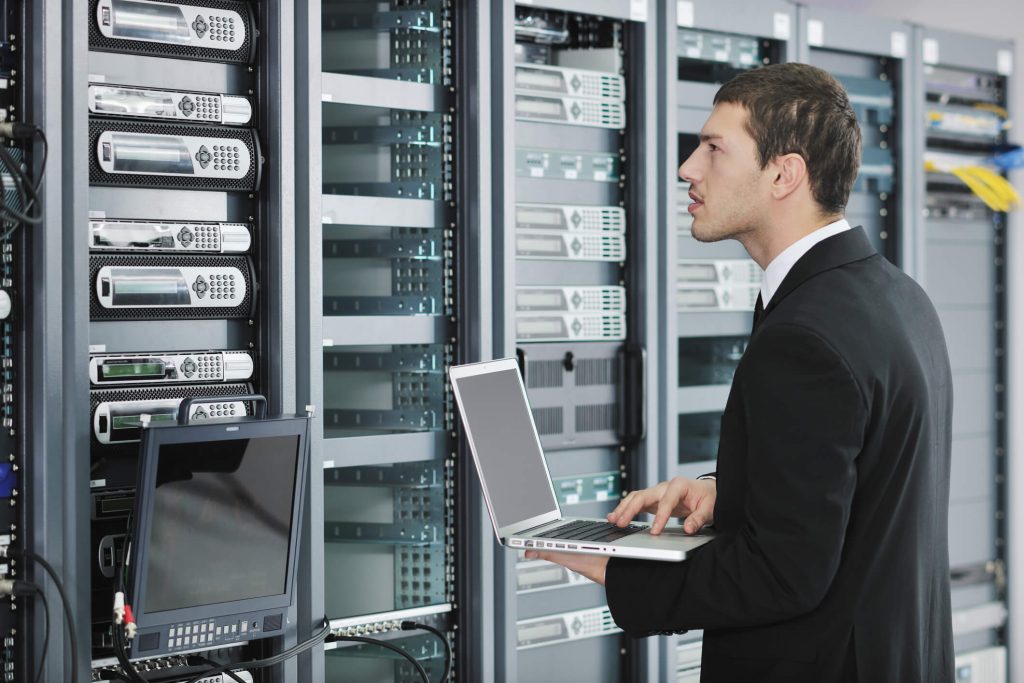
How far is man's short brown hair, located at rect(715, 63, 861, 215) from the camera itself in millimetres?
1514

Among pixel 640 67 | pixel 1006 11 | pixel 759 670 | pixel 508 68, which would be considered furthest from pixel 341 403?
pixel 1006 11

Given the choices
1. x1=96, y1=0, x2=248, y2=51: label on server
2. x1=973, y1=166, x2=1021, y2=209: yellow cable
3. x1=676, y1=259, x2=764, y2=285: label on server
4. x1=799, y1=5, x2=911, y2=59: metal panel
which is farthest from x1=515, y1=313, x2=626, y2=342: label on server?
x1=973, y1=166, x2=1021, y2=209: yellow cable

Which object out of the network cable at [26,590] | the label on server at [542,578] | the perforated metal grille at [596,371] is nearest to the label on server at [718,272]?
the perforated metal grille at [596,371]

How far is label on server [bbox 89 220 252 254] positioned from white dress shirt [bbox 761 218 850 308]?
1.21 m

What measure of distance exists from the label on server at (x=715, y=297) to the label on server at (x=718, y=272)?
14 mm

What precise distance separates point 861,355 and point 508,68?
5.08ft

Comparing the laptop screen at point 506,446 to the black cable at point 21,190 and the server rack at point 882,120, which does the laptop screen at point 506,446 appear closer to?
the black cable at point 21,190

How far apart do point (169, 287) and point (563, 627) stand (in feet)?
4.41

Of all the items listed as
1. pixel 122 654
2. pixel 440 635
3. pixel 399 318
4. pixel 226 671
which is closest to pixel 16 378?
pixel 122 654

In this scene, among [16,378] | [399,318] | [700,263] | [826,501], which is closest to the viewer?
[826,501]

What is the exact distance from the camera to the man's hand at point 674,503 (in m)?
1.63

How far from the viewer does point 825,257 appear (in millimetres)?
1505

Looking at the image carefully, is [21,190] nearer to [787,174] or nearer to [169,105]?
[169,105]

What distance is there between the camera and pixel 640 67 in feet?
9.92
